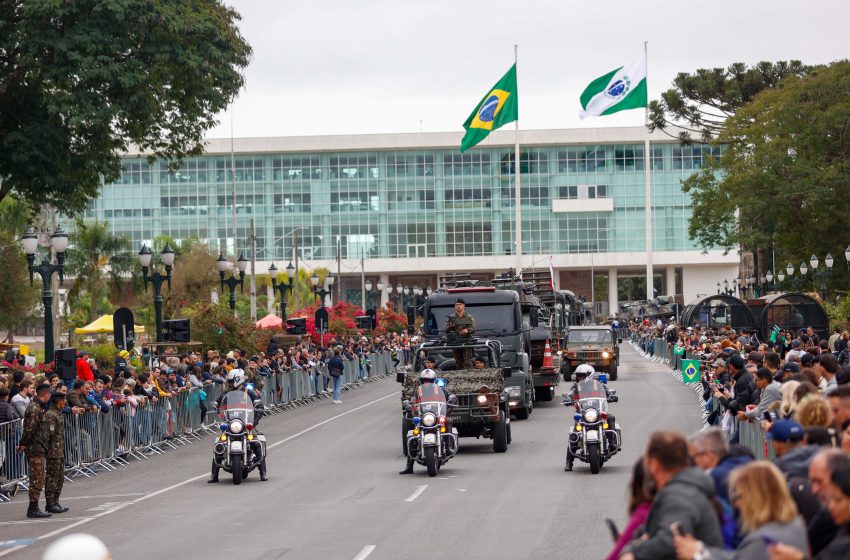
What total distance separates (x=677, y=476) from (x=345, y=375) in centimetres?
4343

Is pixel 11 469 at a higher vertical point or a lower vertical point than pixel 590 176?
lower

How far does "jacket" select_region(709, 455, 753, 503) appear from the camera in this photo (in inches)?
330

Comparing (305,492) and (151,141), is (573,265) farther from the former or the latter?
(305,492)

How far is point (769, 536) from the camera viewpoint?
6.62 metres

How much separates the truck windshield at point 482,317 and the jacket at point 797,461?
21865mm

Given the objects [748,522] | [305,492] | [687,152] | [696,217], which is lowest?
[305,492]

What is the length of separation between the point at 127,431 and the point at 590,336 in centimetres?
2721

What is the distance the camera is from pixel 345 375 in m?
50.4

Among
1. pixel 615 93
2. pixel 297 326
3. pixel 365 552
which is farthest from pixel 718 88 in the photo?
pixel 365 552

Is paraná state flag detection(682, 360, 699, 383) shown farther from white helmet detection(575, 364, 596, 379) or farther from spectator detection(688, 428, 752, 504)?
spectator detection(688, 428, 752, 504)

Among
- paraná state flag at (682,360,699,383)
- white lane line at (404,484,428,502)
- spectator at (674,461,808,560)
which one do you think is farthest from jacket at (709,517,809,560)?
paraná state flag at (682,360,699,383)

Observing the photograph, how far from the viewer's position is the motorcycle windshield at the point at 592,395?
20.1 metres

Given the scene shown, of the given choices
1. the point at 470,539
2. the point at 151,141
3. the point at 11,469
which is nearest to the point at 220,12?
the point at 151,141

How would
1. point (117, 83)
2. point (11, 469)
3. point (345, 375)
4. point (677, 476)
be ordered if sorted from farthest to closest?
point (345, 375)
point (117, 83)
point (11, 469)
point (677, 476)
